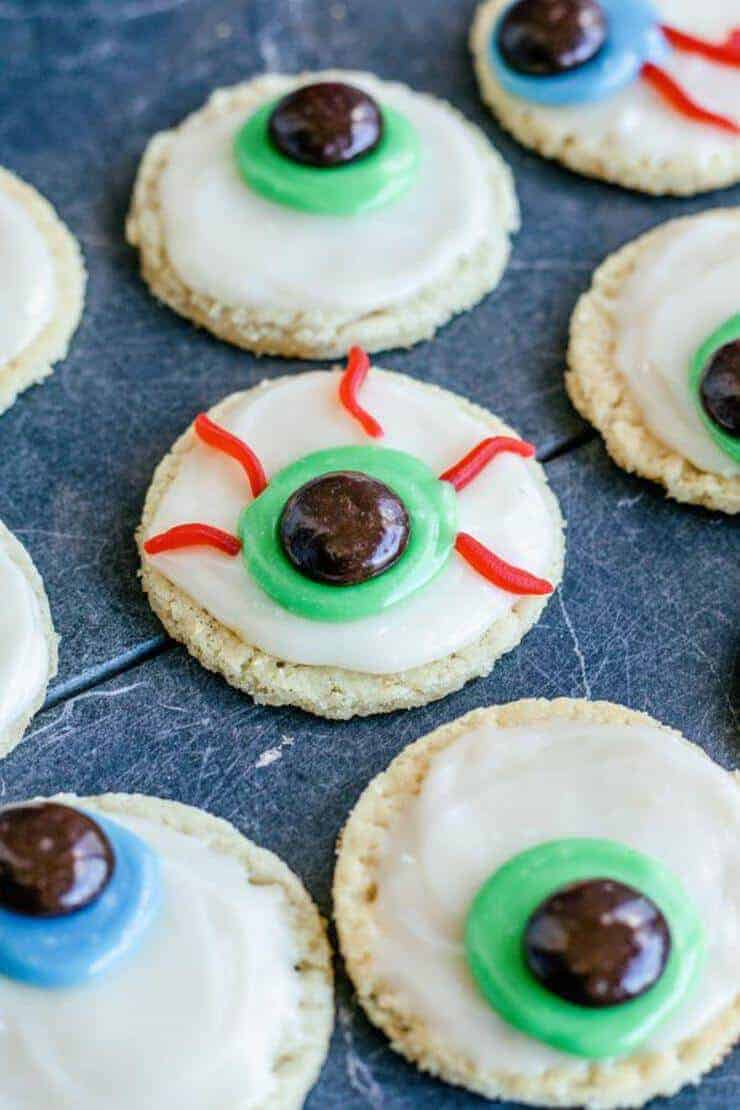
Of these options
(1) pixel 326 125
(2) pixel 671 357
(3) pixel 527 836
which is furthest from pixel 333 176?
(3) pixel 527 836

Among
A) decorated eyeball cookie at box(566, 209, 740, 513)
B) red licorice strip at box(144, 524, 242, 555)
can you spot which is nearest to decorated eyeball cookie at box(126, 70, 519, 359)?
decorated eyeball cookie at box(566, 209, 740, 513)

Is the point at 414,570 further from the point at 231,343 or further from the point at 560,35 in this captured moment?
the point at 560,35

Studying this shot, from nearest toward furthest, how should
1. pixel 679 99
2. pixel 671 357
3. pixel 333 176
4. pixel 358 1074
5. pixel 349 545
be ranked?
pixel 358 1074
pixel 349 545
pixel 671 357
pixel 333 176
pixel 679 99

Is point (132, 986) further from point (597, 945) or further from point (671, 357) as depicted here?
point (671, 357)

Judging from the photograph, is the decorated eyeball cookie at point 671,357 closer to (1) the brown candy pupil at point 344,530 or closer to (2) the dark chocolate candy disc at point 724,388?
(2) the dark chocolate candy disc at point 724,388

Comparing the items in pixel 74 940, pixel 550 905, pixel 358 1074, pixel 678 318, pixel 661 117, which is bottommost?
pixel 358 1074

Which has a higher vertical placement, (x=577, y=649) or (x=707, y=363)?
(x=707, y=363)
